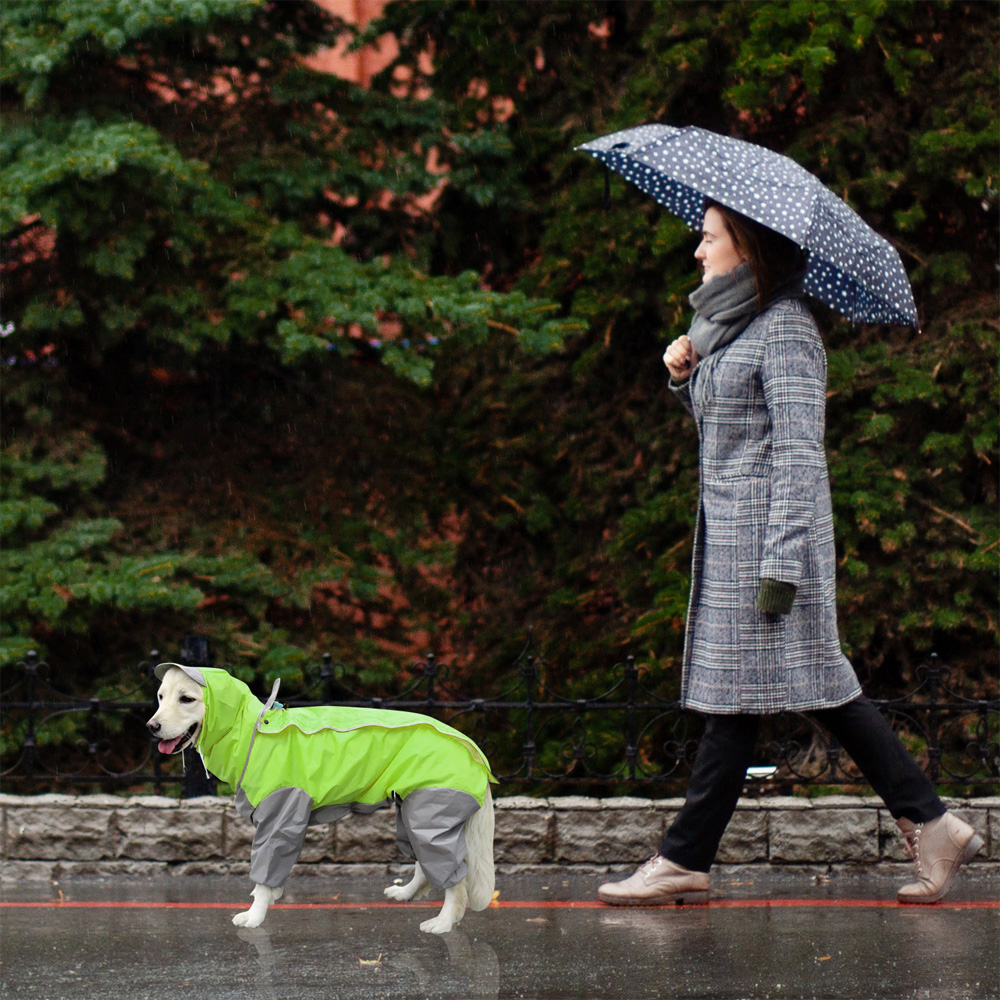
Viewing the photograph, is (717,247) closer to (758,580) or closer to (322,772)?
(758,580)

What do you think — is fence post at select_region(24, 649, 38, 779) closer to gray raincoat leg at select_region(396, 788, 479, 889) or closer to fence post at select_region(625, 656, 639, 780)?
fence post at select_region(625, 656, 639, 780)

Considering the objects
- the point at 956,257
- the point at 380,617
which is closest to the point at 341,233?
the point at 380,617

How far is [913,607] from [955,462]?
2.77 feet

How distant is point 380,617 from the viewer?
9.20 metres

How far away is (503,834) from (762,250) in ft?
9.31

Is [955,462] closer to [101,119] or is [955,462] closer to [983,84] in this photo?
[983,84]

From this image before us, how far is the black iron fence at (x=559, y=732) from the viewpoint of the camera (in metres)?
6.18

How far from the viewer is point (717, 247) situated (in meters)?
4.87

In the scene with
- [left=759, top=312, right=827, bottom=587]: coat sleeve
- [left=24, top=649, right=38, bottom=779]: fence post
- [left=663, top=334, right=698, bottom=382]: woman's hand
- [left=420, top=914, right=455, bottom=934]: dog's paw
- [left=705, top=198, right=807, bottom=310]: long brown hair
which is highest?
[left=705, top=198, right=807, bottom=310]: long brown hair

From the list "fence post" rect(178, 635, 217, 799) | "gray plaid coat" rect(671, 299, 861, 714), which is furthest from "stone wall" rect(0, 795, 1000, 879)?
"gray plaid coat" rect(671, 299, 861, 714)

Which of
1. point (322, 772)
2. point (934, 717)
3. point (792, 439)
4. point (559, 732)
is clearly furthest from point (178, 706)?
point (559, 732)

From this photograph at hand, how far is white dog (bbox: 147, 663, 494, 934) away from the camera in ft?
12.7

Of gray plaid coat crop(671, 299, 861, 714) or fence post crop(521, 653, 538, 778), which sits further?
fence post crop(521, 653, 538, 778)

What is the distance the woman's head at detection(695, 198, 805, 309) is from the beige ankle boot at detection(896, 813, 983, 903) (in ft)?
6.58
